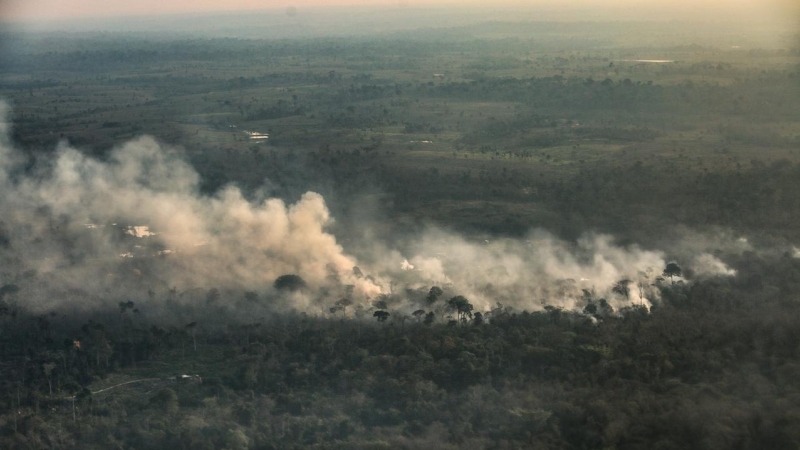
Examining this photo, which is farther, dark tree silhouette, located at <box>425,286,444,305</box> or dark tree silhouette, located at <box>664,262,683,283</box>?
dark tree silhouette, located at <box>664,262,683,283</box>

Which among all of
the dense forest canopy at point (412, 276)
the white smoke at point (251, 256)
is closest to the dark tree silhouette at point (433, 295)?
the dense forest canopy at point (412, 276)

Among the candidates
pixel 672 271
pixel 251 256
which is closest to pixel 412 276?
pixel 251 256

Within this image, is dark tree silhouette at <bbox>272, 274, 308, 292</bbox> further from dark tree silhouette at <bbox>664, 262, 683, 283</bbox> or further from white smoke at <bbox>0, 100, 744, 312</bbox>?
dark tree silhouette at <bbox>664, 262, 683, 283</bbox>

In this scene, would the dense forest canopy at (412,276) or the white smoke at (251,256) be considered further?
the white smoke at (251,256)

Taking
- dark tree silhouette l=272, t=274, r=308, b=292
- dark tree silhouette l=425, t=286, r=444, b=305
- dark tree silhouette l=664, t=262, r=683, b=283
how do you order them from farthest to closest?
dark tree silhouette l=272, t=274, r=308, b=292 → dark tree silhouette l=664, t=262, r=683, b=283 → dark tree silhouette l=425, t=286, r=444, b=305

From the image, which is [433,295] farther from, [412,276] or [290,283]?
[290,283]

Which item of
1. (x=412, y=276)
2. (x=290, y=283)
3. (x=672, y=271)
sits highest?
(x=672, y=271)

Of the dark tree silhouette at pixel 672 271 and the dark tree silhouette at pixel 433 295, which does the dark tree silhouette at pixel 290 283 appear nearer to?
the dark tree silhouette at pixel 433 295

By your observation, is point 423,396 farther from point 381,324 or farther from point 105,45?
point 105,45

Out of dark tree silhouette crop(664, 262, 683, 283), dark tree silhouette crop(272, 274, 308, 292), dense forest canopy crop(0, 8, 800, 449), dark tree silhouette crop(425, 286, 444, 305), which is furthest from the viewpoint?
dark tree silhouette crop(272, 274, 308, 292)

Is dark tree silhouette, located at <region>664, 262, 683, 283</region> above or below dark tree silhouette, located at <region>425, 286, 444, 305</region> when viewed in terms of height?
above

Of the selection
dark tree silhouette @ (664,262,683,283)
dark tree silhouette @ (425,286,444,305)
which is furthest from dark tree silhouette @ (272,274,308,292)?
dark tree silhouette @ (664,262,683,283)

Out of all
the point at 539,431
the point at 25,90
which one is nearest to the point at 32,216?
the point at 539,431
